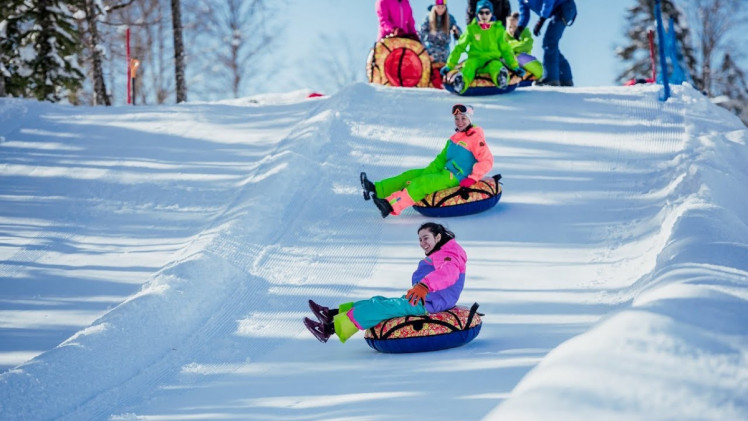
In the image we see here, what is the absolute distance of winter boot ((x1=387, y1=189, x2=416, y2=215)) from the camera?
7.86 m

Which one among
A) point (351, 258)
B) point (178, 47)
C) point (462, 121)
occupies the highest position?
point (178, 47)

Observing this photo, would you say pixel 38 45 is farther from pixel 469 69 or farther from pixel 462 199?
pixel 462 199

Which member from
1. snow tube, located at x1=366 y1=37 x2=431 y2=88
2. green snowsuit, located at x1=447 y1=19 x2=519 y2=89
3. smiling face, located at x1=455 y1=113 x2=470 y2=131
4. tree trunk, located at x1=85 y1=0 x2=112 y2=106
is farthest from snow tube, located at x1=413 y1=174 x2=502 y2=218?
tree trunk, located at x1=85 y1=0 x2=112 y2=106

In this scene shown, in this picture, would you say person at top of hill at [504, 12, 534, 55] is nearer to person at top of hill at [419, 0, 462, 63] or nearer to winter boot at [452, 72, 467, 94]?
person at top of hill at [419, 0, 462, 63]

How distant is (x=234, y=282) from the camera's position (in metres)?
6.64

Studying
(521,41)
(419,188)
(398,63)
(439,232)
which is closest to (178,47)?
(398,63)

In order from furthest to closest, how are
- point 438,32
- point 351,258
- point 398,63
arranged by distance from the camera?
point 438,32 → point 398,63 → point 351,258

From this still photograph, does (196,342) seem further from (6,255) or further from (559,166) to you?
(559,166)

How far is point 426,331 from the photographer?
202 inches

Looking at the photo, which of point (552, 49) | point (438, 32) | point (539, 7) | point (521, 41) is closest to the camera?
point (539, 7)

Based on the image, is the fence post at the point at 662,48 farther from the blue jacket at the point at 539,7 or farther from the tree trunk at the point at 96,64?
the tree trunk at the point at 96,64

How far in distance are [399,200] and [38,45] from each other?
37.6 ft

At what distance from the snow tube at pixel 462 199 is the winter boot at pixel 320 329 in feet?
9.11

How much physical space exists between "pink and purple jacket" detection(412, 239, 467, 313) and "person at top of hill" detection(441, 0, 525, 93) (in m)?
6.14
